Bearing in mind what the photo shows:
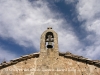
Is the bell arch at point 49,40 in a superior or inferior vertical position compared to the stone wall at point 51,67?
superior

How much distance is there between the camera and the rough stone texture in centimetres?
933

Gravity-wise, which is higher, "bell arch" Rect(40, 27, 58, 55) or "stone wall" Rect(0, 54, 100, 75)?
"bell arch" Rect(40, 27, 58, 55)

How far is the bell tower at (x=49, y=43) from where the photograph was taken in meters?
9.93

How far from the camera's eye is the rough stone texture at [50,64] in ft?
30.6

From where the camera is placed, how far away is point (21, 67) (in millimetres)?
9734

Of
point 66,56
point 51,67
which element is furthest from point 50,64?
point 66,56

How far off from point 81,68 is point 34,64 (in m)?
2.30

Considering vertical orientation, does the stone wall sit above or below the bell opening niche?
below

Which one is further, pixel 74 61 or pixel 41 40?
pixel 41 40

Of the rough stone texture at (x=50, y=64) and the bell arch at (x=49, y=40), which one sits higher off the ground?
the bell arch at (x=49, y=40)

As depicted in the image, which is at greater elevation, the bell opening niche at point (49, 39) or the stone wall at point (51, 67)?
the bell opening niche at point (49, 39)

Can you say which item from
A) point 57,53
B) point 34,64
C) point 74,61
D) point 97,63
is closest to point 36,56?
point 34,64

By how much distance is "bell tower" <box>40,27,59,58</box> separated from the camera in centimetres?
993

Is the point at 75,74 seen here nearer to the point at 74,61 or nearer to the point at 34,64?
the point at 74,61
